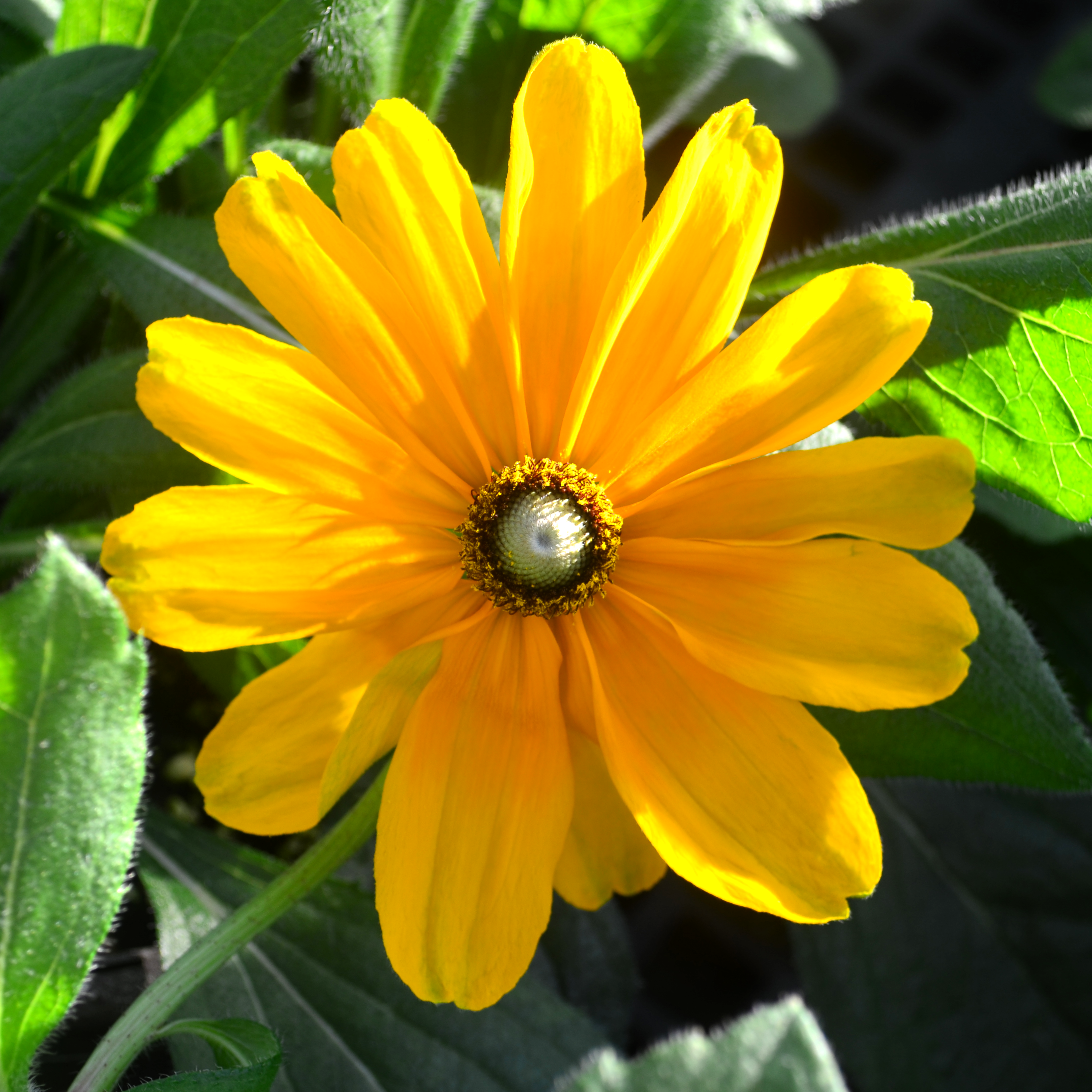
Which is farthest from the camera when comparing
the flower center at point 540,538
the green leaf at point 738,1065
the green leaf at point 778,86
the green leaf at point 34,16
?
the green leaf at point 778,86

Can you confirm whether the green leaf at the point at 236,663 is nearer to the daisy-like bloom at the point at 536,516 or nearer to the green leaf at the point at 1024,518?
the daisy-like bloom at the point at 536,516

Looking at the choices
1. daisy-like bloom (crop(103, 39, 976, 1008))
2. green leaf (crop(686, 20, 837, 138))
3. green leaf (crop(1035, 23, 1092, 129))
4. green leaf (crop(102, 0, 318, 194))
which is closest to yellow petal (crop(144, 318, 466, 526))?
daisy-like bloom (crop(103, 39, 976, 1008))

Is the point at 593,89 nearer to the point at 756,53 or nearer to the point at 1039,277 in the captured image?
the point at 1039,277

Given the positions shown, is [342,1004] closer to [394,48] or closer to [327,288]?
[327,288]

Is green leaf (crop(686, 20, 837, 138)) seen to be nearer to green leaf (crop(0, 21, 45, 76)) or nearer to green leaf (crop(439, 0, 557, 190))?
green leaf (crop(439, 0, 557, 190))

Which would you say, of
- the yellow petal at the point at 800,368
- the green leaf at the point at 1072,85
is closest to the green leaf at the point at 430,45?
the yellow petal at the point at 800,368

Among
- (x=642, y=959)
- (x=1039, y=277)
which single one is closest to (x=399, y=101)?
(x=1039, y=277)

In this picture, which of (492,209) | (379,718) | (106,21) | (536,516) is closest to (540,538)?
(536,516)
